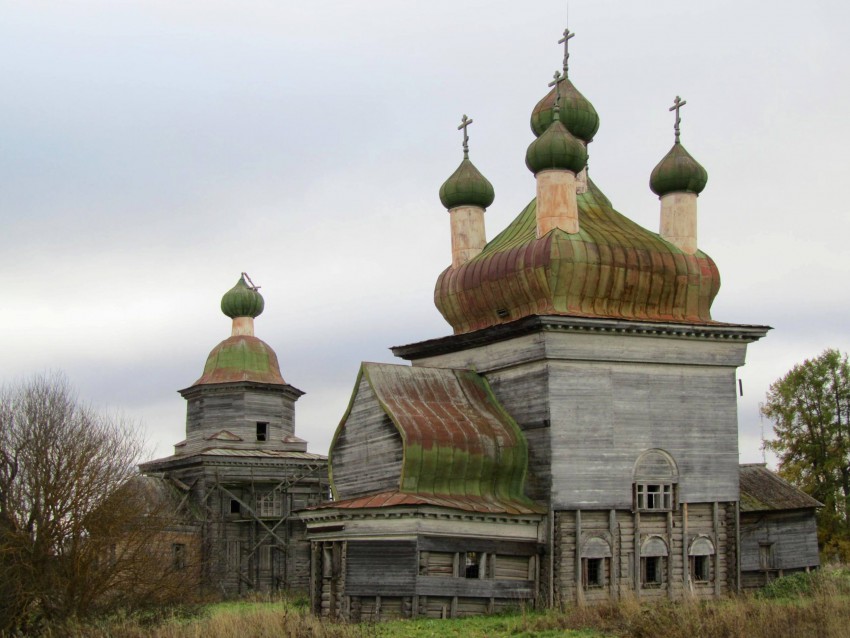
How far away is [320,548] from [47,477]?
616cm

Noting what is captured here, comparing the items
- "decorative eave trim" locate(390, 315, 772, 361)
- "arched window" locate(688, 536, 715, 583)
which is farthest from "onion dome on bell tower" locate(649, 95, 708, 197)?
"arched window" locate(688, 536, 715, 583)

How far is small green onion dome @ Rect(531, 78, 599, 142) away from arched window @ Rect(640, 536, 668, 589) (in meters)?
11.2

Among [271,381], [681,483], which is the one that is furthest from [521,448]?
[271,381]

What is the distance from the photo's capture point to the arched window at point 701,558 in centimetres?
2752

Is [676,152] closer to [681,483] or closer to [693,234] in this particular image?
[693,234]

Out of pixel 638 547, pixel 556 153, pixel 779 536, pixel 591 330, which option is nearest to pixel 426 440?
pixel 591 330

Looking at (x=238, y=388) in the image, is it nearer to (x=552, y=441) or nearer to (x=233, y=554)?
(x=233, y=554)

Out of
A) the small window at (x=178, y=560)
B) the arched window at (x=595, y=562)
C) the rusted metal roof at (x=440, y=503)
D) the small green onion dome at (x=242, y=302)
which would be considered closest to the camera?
the rusted metal roof at (x=440, y=503)

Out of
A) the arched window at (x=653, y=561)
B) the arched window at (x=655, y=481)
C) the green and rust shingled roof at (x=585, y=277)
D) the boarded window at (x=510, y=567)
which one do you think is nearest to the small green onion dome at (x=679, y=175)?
the green and rust shingled roof at (x=585, y=277)

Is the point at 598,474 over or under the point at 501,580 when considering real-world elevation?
over

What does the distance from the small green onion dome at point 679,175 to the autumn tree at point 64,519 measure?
48.6 ft

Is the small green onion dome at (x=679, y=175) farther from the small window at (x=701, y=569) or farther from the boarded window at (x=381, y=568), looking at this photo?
the boarded window at (x=381, y=568)

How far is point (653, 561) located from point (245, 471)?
21.3 meters

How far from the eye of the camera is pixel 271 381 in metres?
47.3
